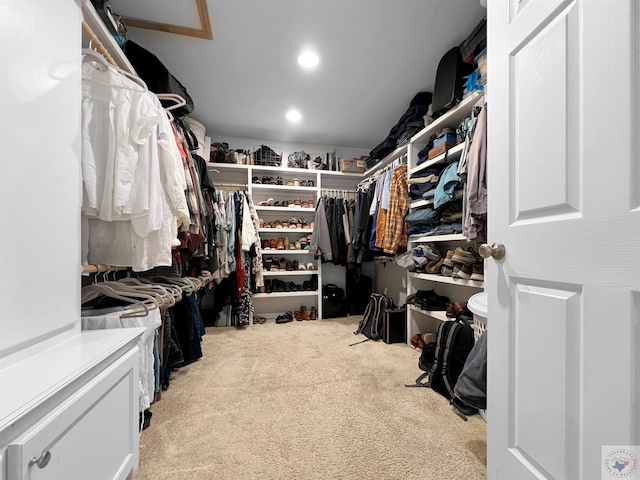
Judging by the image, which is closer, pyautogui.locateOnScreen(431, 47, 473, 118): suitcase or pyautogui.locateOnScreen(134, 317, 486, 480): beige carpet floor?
pyautogui.locateOnScreen(134, 317, 486, 480): beige carpet floor

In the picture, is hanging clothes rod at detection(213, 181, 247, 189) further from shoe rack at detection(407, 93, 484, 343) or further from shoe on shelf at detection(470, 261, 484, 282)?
shoe on shelf at detection(470, 261, 484, 282)

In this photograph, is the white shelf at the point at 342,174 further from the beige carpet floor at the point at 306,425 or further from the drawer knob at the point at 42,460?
the drawer knob at the point at 42,460

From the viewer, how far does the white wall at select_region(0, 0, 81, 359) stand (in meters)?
0.61

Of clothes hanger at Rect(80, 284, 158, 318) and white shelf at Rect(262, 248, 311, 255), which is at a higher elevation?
white shelf at Rect(262, 248, 311, 255)

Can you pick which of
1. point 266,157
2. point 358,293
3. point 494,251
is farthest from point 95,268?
point 358,293

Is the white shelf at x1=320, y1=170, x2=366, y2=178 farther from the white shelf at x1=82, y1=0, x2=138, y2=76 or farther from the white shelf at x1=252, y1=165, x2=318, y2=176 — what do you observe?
the white shelf at x1=82, y1=0, x2=138, y2=76

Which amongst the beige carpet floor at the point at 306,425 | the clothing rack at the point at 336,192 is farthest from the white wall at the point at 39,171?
the clothing rack at the point at 336,192

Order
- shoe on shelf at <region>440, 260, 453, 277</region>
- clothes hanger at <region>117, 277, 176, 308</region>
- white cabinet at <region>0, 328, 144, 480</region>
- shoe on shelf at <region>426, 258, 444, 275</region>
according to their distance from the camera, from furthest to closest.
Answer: shoe on shelf at <region>426, 258, 444, 275</region> → shoe on shelf at <region>440, 260, 453, 277</region> → clothes hanger at <region>117, 277, 176, 308</region> → white cabinet at <region>0, 328, 144, 480</region>

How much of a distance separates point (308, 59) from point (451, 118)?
3.78ft

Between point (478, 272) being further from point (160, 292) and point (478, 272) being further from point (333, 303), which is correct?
point (333, 303)

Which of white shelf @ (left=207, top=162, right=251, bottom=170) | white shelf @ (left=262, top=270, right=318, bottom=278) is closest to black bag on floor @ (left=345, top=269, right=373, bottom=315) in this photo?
white shelf @ (left=262, top=270, right=318, bottom=278)

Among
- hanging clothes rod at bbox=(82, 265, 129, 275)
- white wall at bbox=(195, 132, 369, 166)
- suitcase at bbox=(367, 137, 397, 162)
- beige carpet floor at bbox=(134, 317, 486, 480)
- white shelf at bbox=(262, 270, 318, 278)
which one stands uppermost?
white wall at bbox=(195, 132, 369, 166)

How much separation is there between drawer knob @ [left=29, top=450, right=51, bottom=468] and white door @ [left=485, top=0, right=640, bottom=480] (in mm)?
1048

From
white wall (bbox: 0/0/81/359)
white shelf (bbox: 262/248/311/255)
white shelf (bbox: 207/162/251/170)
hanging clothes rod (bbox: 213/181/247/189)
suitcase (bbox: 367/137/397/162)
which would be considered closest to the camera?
white wall (bbox: 0/0/81/359)
